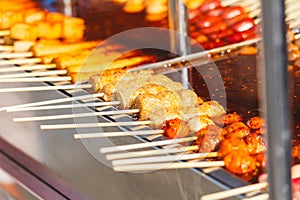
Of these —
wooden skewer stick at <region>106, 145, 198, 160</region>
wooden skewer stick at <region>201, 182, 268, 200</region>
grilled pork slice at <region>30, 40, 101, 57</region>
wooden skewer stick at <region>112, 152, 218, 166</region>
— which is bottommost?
wooden skewer stick at <region>201, 182, 268, 200</region>

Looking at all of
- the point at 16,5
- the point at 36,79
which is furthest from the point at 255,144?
the point at 16,5

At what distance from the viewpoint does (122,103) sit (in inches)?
112

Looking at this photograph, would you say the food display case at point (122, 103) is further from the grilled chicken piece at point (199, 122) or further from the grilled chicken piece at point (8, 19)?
the grilled chicken piece at point (8, 19)

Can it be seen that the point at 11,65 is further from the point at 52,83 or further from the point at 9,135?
the point at 9,135

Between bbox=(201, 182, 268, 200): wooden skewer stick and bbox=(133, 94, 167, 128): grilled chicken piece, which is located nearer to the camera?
bbox=(201, 182, 268, 200): wooden skewer stick

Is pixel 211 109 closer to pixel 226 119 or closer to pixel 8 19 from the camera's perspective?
pixel 226 119

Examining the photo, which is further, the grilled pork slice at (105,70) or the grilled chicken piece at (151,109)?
the grilled pork slice at (105,70)

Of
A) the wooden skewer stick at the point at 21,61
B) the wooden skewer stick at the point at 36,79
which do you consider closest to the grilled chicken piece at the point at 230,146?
the wooden skewer stick at the point at 36,79

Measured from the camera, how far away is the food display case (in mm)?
2328

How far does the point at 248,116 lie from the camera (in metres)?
2.74

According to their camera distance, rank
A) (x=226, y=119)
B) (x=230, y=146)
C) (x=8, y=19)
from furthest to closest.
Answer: (x=8, y=19), (x=226, y=119), (x=230, y=146)

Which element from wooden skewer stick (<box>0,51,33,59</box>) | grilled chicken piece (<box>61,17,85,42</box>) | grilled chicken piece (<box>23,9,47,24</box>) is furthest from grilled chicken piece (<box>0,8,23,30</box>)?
wooden skewer stick (<box>0,51,33,59</box>)

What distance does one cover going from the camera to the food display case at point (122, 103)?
233cm

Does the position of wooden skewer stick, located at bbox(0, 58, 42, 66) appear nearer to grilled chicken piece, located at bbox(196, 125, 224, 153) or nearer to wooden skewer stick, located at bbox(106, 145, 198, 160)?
Answer: wooden skewer stick, located at bbox(106, 145, 198, 160)
